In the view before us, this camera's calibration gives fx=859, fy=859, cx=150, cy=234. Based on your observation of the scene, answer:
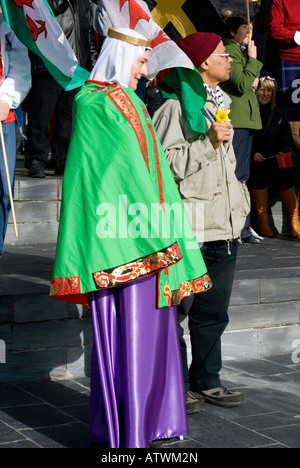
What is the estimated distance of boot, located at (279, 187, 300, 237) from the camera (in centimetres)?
884

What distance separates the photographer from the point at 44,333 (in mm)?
5281

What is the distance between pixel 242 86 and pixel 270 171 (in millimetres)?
1645

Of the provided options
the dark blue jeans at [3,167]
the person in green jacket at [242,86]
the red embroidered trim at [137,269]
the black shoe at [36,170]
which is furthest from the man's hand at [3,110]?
the person in green jacket at [242,86]

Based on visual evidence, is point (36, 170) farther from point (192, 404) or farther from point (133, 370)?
point (133, 370)

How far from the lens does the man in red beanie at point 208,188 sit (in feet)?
15.1

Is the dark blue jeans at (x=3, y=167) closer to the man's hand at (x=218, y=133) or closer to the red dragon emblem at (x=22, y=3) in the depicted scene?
the red dragon emblem at (x=22, y=3)

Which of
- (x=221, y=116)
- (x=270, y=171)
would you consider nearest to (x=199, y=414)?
(x=221, y=116)

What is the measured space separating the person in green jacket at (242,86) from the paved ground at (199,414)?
1601 mm

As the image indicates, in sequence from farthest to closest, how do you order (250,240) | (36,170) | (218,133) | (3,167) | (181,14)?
(250,240), (36,170), (181,14), (3,167), (218,133)

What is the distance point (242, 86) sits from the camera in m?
7.41

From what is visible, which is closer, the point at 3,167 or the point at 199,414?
the point at 199,414
